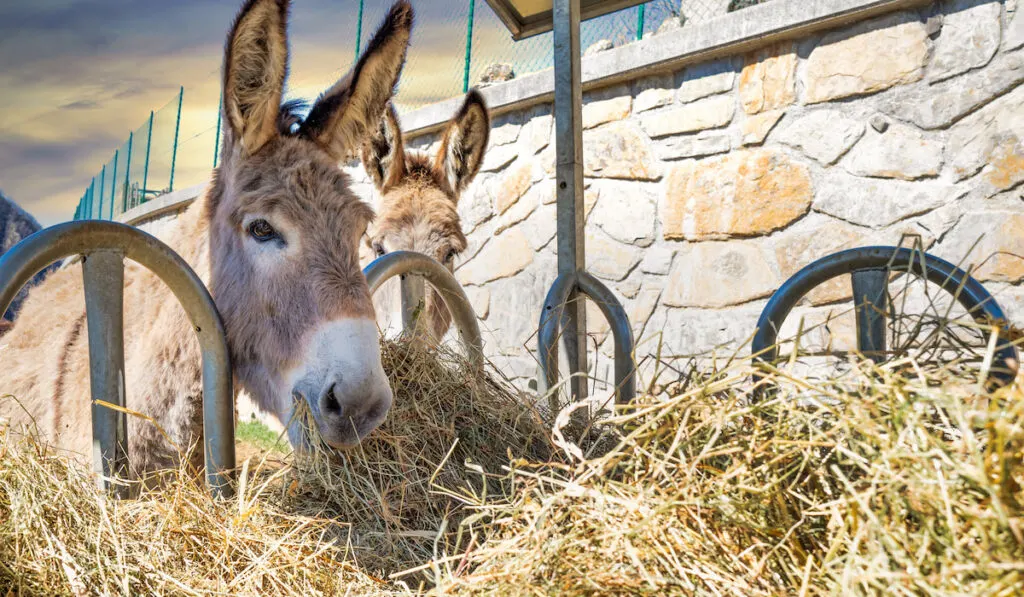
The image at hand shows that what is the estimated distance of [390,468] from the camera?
1507 mm

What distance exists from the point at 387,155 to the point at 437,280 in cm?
158

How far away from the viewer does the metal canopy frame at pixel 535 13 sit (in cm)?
333

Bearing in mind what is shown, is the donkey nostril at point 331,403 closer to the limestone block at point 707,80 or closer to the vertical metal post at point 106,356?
the vertical metal post at point 106,356

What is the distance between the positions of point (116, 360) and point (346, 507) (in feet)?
1.99

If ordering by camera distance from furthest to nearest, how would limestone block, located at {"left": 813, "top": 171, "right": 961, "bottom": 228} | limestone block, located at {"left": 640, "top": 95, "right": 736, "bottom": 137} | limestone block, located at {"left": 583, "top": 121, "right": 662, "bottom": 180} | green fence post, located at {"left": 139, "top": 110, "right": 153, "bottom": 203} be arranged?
green fence post, located at {"left": 139, "top": 110, "right": 153, "bottom": 203} → limestone block, located at {"left": 583, "top": 121, "right": 662, "bottom": 180} → limestone block, located at {"left": 640, "top": 95, "right": 736, "bottom": 137} → limestone block, located at {"left": 813, "top": 171, "right": 961, "bottom": 228}

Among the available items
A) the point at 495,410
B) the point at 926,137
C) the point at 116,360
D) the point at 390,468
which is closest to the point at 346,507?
the point at 390,468

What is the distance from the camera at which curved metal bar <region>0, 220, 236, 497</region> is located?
1301 mm

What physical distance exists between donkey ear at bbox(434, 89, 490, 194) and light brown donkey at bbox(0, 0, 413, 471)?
5.45ft

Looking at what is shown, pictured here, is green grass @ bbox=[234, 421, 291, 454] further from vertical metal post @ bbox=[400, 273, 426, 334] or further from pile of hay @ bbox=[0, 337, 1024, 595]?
pile of hay @ bbox=[0, 337, 1024, 595]

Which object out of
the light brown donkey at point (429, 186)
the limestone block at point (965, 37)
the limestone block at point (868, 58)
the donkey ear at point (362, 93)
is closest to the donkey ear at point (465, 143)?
the light brown donkey at point (429, 186)

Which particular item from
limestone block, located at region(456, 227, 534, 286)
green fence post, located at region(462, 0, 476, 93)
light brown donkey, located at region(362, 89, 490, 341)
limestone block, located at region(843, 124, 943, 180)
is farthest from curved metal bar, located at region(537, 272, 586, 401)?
green fence post, located at region(462, 0, 476, 93)

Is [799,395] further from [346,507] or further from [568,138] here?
[568,138]

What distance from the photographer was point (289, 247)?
5.73ft

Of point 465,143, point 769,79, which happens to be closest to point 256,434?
point 465,143
